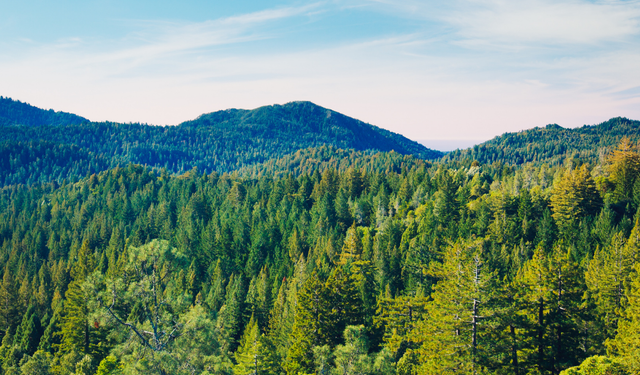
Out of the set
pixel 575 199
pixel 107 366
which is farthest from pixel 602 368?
pixel 575 199

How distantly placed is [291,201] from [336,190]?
1408cm

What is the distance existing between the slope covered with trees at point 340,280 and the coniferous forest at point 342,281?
196mm

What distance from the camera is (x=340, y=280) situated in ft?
125

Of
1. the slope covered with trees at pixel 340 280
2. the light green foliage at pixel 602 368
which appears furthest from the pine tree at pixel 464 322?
the light green foliage at pixel 602 368

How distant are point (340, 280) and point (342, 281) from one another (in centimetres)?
21

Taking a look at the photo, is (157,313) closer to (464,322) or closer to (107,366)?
(464,322)

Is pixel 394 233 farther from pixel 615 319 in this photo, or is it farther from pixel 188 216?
pixel 188 216

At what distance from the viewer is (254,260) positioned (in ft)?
315

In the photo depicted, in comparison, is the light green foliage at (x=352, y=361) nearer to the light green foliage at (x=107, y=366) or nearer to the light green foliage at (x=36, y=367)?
the light green foliage at (x=107, y=366)

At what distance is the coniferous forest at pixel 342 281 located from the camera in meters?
21.0

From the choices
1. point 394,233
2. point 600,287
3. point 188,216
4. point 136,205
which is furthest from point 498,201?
point 136,205

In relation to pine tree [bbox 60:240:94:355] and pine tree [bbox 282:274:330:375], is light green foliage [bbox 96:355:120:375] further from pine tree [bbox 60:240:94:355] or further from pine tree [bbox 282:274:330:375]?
pine tree [bbox 60:240:94:355]

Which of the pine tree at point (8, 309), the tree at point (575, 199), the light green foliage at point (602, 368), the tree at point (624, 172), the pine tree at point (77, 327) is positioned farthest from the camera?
the tree at point (624, 172)

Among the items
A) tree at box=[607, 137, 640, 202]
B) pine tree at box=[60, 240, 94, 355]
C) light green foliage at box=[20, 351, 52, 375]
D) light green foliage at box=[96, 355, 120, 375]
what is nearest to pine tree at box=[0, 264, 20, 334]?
pine tree at box=[60, 240, 94, 355]
